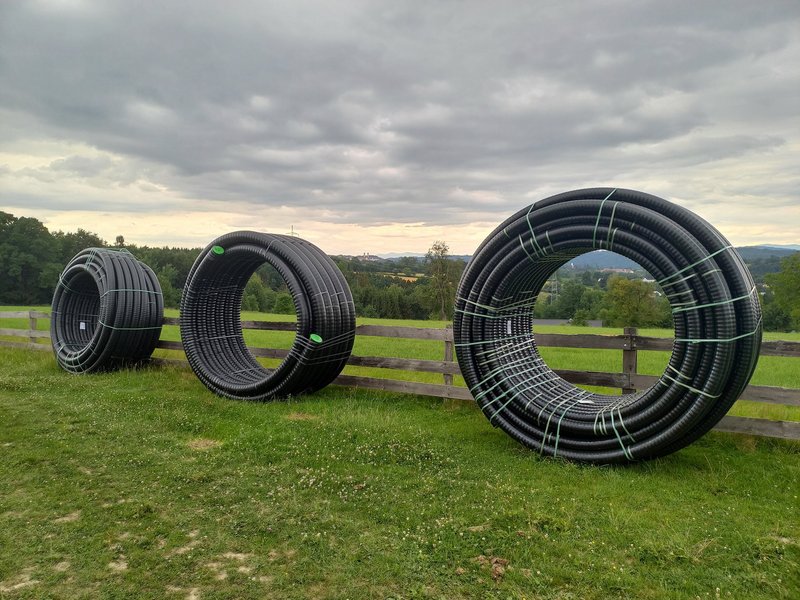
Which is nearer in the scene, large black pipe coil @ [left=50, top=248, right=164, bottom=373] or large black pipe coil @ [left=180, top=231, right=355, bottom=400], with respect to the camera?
large black pipe coil @ [left=180, top=231, right=355, bottom=400]

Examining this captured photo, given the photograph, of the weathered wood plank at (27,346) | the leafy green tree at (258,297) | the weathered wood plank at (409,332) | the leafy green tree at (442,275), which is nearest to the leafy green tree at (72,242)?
the leafy green tree at (258,297)

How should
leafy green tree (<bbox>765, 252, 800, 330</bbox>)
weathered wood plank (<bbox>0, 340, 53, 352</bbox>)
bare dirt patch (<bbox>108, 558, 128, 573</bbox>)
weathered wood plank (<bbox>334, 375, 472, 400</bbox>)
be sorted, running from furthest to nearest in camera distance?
leafy green tree (<bbox>765, 252, 800, 330</bbox>)
weathered wood plank (<bbox>0, 340, 53, 352</bbox>)
weathered wood plank (<bbox>334, 375, 472, 400</bbox>)
bare dirt patch (<bbox>108, 558, 128, 573</bbox>)

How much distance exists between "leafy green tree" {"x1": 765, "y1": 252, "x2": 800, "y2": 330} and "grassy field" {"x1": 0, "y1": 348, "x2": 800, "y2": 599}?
5493cm

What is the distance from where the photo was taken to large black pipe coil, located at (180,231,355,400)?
7.36m

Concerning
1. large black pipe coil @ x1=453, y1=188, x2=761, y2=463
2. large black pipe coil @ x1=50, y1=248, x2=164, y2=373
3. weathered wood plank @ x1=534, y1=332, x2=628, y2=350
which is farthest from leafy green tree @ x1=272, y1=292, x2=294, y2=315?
large black pipe coil @ x1=453, y1=188, x2=761, y2=463

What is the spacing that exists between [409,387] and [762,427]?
415 cm

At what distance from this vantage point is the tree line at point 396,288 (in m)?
52.0

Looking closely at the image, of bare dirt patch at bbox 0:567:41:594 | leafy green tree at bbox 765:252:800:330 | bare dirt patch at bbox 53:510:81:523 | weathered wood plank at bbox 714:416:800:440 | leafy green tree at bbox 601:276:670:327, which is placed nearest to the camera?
bare dirt patch at bbox 0:567:41:594

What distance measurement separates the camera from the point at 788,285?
50.2 m

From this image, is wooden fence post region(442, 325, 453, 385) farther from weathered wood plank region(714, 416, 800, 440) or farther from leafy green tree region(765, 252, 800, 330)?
leafy green tree region(765, 252, 800, 330)

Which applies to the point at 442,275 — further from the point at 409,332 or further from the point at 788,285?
the point at 409,332

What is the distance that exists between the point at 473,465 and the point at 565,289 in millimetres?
66453

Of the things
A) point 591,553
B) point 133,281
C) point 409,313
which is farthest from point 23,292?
point 591,553

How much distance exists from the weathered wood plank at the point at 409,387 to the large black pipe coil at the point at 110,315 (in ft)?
13.7
